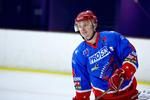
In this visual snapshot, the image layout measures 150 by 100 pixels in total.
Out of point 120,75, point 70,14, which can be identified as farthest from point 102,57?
point 70,14

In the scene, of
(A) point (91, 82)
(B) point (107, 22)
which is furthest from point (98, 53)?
(B) point (107, 22)

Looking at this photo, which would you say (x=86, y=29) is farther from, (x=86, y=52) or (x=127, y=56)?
(x=127, y=56)

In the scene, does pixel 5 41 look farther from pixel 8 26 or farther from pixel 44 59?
pixel 44 59

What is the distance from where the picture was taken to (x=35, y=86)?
4.37 m

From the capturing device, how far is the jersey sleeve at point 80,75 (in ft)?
6.81

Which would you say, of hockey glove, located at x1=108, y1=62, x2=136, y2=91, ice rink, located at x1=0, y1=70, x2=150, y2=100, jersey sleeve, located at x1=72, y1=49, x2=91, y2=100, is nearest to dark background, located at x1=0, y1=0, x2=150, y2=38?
ice rink, located at x1=0, y1=70, x2=150, y2=100

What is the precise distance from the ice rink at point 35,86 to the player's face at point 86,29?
6.01 feet

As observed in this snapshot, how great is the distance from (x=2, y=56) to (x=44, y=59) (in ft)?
2.58

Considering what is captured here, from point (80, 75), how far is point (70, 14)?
3.61 metres

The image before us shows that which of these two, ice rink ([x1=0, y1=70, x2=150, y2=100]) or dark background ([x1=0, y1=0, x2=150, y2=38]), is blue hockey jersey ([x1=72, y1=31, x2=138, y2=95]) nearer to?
ice rink ([x1=0, y1=70, x2=150, y2=100])

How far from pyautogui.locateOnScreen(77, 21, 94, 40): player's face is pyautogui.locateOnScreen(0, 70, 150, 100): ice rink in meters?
1.83

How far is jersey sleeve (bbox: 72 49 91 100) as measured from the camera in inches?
81.7

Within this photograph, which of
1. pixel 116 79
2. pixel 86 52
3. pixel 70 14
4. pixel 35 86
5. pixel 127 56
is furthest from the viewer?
pixel 70 14

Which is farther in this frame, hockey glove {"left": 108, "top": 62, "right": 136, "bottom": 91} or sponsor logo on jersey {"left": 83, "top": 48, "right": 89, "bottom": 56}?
sponsor logo on jersey {"left": 83, "top": 48, "right": 89, "bottom": 56}
